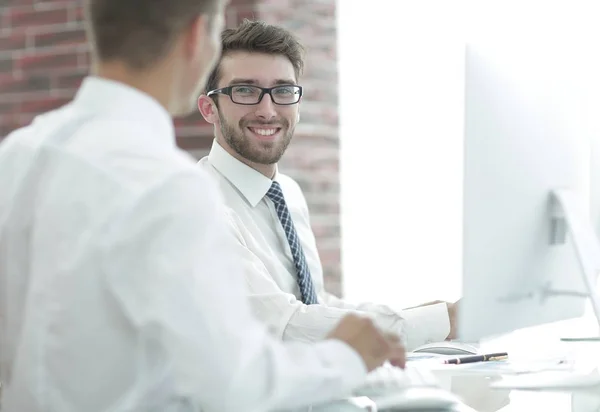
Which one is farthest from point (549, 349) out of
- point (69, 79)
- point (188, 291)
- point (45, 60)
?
point (45, 60)

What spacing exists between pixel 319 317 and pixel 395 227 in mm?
1387

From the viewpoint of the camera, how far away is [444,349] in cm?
185

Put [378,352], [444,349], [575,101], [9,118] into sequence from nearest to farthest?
1. [378,352]
2. [575,101]
3. [444,349]
4. [9,118]

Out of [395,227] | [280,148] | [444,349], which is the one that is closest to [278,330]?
[444,349]

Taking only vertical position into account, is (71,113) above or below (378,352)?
above

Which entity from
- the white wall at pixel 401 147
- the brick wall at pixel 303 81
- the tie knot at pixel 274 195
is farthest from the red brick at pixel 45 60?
the tie knot at pixel 274 195

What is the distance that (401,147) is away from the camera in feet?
10.5

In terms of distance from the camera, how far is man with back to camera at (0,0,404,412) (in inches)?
39.0

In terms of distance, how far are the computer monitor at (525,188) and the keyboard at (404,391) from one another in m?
0.11

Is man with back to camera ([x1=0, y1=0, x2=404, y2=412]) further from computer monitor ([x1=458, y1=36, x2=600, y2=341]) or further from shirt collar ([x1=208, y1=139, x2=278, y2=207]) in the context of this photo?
shirt collar ([x1=208, y1=139, x2=278, y2=207])

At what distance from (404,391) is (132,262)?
22.4 inches

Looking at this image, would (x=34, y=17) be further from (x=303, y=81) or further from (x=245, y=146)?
(x=245, y=146)

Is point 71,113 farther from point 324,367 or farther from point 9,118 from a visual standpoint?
point 9,118

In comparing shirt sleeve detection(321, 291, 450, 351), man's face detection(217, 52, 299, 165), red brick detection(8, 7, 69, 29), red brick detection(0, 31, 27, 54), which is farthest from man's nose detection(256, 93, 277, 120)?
red brick detection(0, 31, 27, 54)
